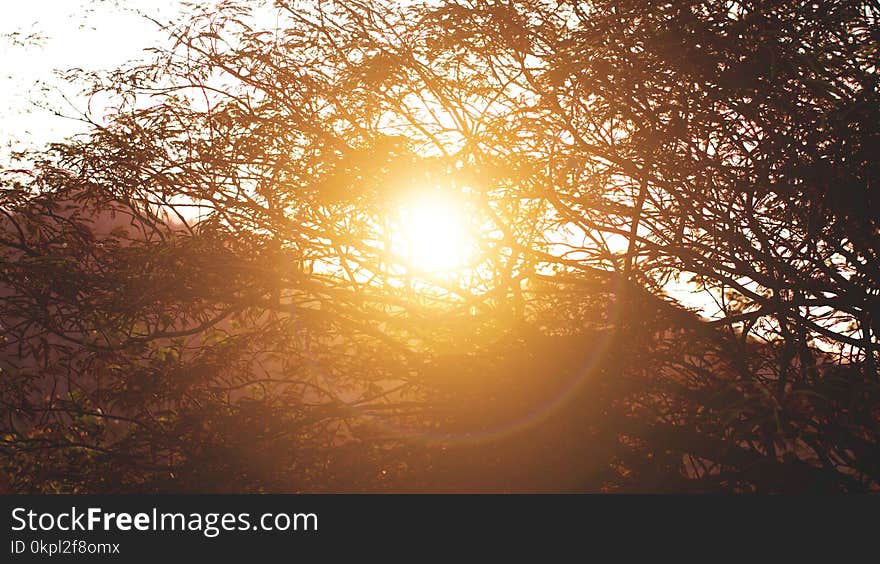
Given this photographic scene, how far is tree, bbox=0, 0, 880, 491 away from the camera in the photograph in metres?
4.16

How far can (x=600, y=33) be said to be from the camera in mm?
4527

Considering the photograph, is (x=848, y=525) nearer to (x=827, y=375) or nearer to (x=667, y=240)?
(x=827, y=375)

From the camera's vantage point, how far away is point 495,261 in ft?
15.5

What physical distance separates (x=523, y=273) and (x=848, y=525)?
2.22 meters

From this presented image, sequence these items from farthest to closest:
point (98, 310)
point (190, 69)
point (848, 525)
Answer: point (190, 69) < point (98, 310) < point (848, 525)

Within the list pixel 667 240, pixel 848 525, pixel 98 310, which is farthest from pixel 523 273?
pixel 98 310

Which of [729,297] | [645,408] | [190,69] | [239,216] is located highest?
[190,69]

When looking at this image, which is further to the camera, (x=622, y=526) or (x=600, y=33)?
(x=600, y=33)

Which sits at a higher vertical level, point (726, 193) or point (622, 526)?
point (726, 193)

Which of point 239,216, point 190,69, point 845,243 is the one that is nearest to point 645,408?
point 845,243

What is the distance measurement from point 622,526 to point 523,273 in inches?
65.2

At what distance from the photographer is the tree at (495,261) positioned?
13.6 ft

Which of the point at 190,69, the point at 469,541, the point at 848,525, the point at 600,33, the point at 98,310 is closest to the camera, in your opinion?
the point at 848,525

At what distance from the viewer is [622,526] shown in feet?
12.6
